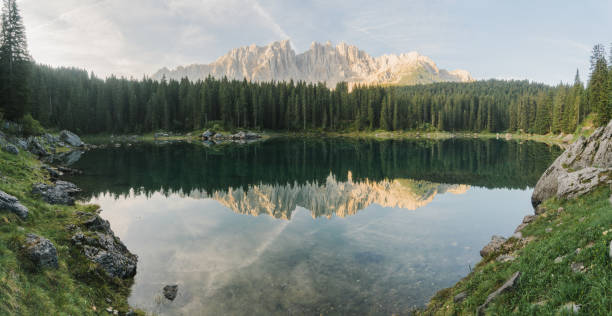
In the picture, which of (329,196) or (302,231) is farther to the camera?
(329,196)

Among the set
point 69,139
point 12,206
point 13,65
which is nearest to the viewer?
point 12,206

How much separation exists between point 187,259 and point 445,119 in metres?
189

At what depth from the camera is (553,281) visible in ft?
28.8

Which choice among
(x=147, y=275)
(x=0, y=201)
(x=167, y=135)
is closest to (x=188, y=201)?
(x=147, y=275)

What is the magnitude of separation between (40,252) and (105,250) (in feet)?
15.1

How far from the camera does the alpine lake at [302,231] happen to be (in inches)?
589

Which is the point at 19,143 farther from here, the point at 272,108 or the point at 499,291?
the point at 272,108

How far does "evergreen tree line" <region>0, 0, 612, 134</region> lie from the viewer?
122312mm

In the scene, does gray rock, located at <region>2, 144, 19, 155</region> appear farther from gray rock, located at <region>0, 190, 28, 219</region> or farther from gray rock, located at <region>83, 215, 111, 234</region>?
gray rock, located at <region>0, 190, 28, 219</region>

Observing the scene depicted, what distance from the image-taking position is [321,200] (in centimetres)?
3397

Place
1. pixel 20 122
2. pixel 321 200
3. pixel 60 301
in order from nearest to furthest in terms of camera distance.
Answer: pixel 60 301
pixel 321 200
pixel 20 122

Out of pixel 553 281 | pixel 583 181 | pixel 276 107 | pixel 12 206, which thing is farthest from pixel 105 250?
pixel 276 107

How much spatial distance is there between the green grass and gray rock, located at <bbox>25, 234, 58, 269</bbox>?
50.0 ft

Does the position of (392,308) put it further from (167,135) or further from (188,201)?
A: (167,135)
